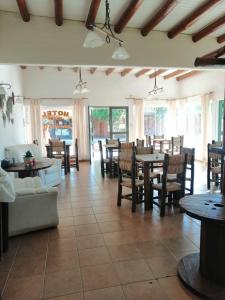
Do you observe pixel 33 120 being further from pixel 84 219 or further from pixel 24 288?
pixel 24 288

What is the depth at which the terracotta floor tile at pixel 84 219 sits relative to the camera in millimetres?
3469

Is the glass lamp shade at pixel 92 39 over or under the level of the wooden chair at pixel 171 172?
over

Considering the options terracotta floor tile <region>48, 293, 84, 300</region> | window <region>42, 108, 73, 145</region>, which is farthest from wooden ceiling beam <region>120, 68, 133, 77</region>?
terracotta floor tile <region>48, 293, 84, 300</region>

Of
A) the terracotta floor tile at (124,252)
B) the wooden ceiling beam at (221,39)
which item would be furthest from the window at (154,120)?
the terracotta floor tile at (124,252)

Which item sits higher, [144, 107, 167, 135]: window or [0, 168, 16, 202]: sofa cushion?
→ [144, 107, 167, 135]: window

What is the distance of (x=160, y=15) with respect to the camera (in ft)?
12.9

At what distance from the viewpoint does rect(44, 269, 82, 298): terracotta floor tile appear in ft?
6.74

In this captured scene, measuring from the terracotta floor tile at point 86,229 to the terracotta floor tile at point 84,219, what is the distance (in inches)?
4.0

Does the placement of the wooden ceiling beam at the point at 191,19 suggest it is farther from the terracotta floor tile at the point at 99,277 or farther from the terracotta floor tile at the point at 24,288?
the terracotta floor tile at the point at 24,288

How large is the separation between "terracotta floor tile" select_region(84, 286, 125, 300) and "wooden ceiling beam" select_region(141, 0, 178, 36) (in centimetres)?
369

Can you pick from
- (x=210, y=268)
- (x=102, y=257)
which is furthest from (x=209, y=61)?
(x=102, y=257)

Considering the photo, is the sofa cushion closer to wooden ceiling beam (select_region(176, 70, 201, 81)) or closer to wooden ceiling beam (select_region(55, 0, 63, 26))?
wooden ceiling beam (select_region(55, 0, 63, 26))

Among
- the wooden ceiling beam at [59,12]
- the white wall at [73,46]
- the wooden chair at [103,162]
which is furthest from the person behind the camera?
the wooden chair at [103,162]

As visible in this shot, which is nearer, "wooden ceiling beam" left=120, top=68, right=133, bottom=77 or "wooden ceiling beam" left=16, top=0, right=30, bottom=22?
"wooden ceiling beam" left=16, top=0, right=30, bottom=22
